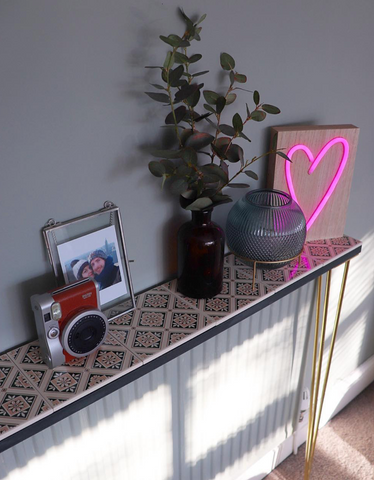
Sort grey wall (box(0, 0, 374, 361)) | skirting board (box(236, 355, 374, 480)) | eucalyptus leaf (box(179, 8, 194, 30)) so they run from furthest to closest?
skirting board (box(236, 355, 374, 480)) < eucalyptus leaf (box(179, 8, 194, 30)) < grey wall (box(0, 0, 374, 361))

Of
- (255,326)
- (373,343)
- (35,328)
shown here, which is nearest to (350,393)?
(373,343)

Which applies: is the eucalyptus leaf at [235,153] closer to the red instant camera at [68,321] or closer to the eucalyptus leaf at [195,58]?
the eucalyptus leaf at [195,58]

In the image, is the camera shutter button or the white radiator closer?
the camera shutter button

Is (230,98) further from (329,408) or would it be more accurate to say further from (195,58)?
(329,408)

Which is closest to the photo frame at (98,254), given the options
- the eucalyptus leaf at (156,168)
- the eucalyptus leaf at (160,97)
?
the eucalyptus leaf at (156,168)

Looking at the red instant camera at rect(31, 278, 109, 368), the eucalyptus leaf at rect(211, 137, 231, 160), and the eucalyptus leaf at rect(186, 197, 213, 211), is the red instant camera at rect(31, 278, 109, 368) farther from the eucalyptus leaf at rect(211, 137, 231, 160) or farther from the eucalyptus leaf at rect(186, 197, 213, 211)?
the eucalyptus leaf at rect(211, 137, 231, 160)

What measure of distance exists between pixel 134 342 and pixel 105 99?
1.45ft

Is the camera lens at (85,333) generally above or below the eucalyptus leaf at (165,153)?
below

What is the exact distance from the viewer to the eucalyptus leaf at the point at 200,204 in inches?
34.0

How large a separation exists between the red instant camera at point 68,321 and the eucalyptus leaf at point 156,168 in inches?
8.8

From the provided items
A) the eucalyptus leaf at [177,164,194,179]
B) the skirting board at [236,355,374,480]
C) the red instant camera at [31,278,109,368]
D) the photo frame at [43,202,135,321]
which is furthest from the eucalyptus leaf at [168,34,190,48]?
the skirting board at [236,355,374,480]

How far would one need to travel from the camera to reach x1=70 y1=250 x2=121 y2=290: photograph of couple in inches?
33.4

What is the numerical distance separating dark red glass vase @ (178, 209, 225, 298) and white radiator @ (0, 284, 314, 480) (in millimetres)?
195

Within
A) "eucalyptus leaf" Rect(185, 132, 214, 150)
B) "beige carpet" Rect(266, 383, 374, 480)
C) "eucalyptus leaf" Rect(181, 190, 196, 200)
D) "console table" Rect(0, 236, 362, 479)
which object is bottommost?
"beige carpet" Rect(266, 383, 374, 480)
